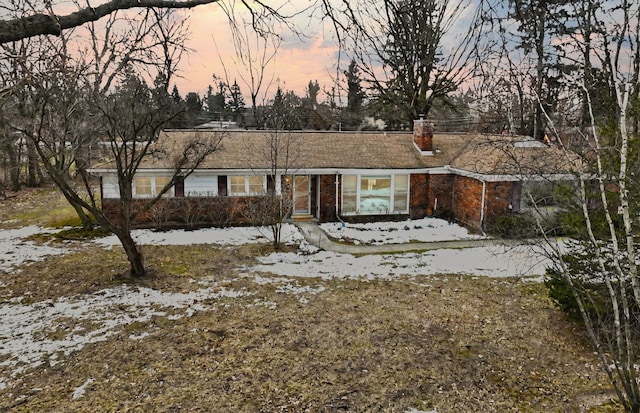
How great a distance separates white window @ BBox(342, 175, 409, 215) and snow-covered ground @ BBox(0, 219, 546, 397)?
0.95 metres

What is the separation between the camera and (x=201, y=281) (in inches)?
404

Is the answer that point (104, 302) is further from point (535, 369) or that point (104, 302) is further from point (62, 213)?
point (62, 213)

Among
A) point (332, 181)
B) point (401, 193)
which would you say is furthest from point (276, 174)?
point (401, 193)

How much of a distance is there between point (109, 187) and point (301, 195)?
23.7 ft

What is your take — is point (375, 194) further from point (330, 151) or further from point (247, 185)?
point (247, 185)

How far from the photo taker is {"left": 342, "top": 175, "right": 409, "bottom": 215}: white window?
667 inches

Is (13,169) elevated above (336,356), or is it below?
above

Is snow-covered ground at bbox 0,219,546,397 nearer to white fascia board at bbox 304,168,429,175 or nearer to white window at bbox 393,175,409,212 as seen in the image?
white window at bbox 393,175,409,212

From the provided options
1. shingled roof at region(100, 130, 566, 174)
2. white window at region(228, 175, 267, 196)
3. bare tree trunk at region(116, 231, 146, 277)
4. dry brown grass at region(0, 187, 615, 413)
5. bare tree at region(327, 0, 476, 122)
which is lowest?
dry brown grass at region(0, 187, 615, 413)

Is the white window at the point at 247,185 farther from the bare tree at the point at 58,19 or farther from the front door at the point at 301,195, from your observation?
the bare tree at the point at 58,19

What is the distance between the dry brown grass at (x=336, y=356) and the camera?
5602mm

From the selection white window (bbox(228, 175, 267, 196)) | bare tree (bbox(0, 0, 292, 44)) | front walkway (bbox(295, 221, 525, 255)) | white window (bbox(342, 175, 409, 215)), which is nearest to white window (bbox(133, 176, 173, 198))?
white window (bbox(228, 175, 267, 196))

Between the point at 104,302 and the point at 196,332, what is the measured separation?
2744 mm

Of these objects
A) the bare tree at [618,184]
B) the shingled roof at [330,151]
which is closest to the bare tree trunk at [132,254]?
the shingled roof at [330,151]
